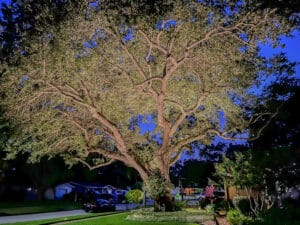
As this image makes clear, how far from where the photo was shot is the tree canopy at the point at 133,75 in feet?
58.0

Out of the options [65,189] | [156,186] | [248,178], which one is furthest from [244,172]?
[65,189]

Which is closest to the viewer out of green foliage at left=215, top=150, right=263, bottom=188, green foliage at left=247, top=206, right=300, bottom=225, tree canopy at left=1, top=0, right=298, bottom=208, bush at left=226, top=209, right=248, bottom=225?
green foliage at left=247, top=206, right=300, bottom=225

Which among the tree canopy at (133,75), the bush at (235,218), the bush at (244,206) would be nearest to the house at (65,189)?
the tree canopy at (133,75)

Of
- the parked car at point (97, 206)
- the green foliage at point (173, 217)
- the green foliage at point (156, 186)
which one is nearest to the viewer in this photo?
the green foliage at point (173, 217)

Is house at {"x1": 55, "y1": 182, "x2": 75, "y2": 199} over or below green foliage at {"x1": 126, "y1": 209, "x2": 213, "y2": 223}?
over

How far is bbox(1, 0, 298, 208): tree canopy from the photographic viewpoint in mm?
17672

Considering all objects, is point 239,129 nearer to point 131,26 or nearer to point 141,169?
point 141,169

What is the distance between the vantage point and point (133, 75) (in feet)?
72.7

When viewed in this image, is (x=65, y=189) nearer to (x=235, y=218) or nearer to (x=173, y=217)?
(x=173, y=217)

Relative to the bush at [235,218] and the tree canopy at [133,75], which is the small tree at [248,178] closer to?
the bush at [235,218]

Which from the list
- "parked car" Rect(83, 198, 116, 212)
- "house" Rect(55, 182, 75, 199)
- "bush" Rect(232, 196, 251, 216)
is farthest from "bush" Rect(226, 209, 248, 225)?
"house" Rect(55, 182, 75, 199)

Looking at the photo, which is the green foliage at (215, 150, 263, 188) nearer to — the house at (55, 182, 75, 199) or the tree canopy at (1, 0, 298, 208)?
the tree canopy at (1, 0, 298, 208)

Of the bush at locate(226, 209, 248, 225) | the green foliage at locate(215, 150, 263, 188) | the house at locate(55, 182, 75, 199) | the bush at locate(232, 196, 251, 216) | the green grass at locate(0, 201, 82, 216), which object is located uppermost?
the house at locate(55, 182, 75, 199)

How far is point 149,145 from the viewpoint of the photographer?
27047mm
